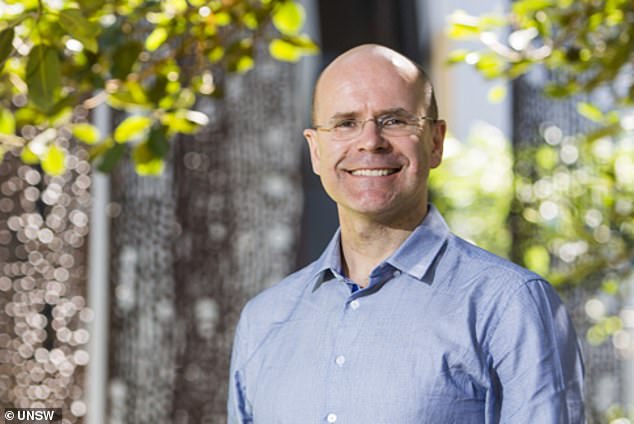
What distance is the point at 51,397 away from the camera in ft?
11.7

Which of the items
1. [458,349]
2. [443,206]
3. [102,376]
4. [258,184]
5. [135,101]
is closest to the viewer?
[458,349]

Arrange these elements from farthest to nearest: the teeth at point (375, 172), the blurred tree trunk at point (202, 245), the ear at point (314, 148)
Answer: the blurred tree trunk at point (202, 245)
the ear at point (314, 148)
the teeth at point (375, 172)

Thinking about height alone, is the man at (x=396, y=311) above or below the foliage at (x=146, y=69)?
below

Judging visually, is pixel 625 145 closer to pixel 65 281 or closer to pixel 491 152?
pixel 65 281

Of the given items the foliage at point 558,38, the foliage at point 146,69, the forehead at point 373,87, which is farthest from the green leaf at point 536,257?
the forehead at point 373,87

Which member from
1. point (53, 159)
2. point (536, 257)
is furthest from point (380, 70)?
point (536, 257)

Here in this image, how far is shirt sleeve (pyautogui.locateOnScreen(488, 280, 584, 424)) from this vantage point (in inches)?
41.1

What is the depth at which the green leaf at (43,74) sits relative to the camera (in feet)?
4.75

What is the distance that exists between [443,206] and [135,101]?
475 centimetres

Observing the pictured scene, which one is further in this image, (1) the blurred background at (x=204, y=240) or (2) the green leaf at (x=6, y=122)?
(1) the blurred background at (x=204, y=240)

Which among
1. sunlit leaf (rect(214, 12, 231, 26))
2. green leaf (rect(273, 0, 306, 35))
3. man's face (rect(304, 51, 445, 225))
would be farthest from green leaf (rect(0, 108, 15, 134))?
man's face (rect(304, 51, 445, 225))

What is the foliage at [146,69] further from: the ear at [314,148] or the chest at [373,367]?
the chest at [373,367]

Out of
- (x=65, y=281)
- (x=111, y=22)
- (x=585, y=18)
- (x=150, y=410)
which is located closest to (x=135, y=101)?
(x=111, y=22)

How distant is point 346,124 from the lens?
3.90ft
